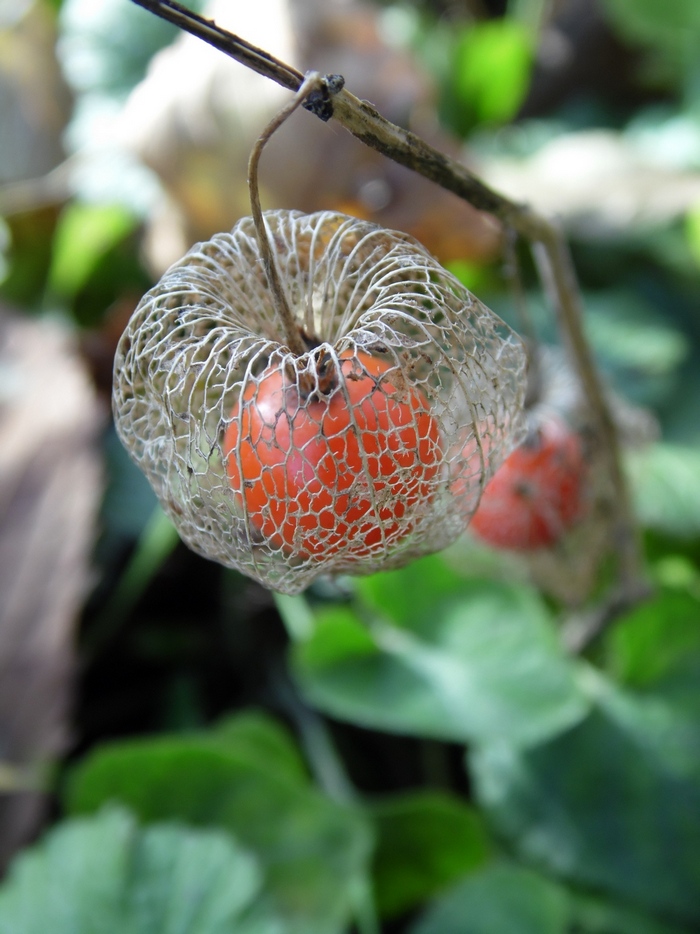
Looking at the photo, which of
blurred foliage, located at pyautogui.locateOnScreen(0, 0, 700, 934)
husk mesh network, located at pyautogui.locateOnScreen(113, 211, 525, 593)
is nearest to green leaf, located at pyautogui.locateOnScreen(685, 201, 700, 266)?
blurred foliage, located at pyautogui.locateOnScreen(0, 0, 700, 934)

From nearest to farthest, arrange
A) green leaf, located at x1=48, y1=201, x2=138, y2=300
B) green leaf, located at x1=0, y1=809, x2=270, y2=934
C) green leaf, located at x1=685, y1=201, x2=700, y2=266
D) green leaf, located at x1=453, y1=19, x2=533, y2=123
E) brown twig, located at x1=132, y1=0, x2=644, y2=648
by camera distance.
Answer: brown twig, located at x1=132, y1=0, x2=644, y2=648 < green leaf, located at x1=0, y1=809, x2=270, y2=934 < green leaf, located at x1=685, y1=201, x2=700, y2=266 < green leaf, located at x1=48, y1=201, x2=138, y2=300 < green leaf, located at x1=453, y1=19, x2=533, y2=123

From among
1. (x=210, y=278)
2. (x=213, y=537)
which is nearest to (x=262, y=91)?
(x=210, y=278)

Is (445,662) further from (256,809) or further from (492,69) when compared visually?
(492,69)

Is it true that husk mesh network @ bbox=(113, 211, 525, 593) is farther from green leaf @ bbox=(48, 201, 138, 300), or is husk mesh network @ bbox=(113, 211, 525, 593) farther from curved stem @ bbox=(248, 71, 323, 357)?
green leaf @ bbox=(48, 201, 138, 300)

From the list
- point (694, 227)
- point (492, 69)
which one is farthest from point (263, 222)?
point (492, 69)

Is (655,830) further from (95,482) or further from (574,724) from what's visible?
(95,482)

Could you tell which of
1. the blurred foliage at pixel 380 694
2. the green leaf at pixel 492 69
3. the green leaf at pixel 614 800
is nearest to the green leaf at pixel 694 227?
the blurred foliage at pixel 380 694
